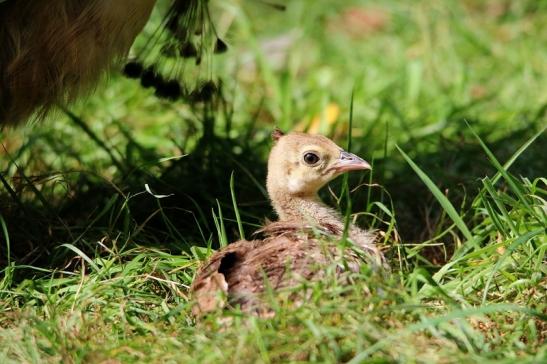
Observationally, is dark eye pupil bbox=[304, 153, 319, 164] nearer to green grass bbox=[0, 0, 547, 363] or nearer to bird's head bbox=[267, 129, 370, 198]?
bird's head bbox=[267, 129, 370, 198]

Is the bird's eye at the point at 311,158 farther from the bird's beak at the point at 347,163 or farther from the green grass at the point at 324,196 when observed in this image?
the green grass at the point at 324,196

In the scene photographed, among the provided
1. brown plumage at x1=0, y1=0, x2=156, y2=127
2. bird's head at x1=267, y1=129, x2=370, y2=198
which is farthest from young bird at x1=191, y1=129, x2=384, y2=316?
brown plumage at x1=0, y1=0, x2=156, y2=127

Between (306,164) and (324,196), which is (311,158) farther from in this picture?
(324,196)

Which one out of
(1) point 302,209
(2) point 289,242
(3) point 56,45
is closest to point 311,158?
(1) point 302,209

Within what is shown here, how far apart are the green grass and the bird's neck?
3.5 inches

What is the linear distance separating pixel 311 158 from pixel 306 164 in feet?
0.08

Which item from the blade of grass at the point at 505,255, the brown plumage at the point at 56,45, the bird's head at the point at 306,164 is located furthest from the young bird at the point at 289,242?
the brown plumage at the point at 56,45

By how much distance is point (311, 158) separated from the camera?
2660mm

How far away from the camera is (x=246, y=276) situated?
2.31 m

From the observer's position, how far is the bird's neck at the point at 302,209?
266 cm

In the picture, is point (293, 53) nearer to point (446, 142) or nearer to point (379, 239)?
point (446, 142)

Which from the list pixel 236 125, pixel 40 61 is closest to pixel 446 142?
pixel 236 125

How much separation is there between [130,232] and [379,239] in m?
0.70

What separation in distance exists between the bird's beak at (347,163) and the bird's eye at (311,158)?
0.17 ft
